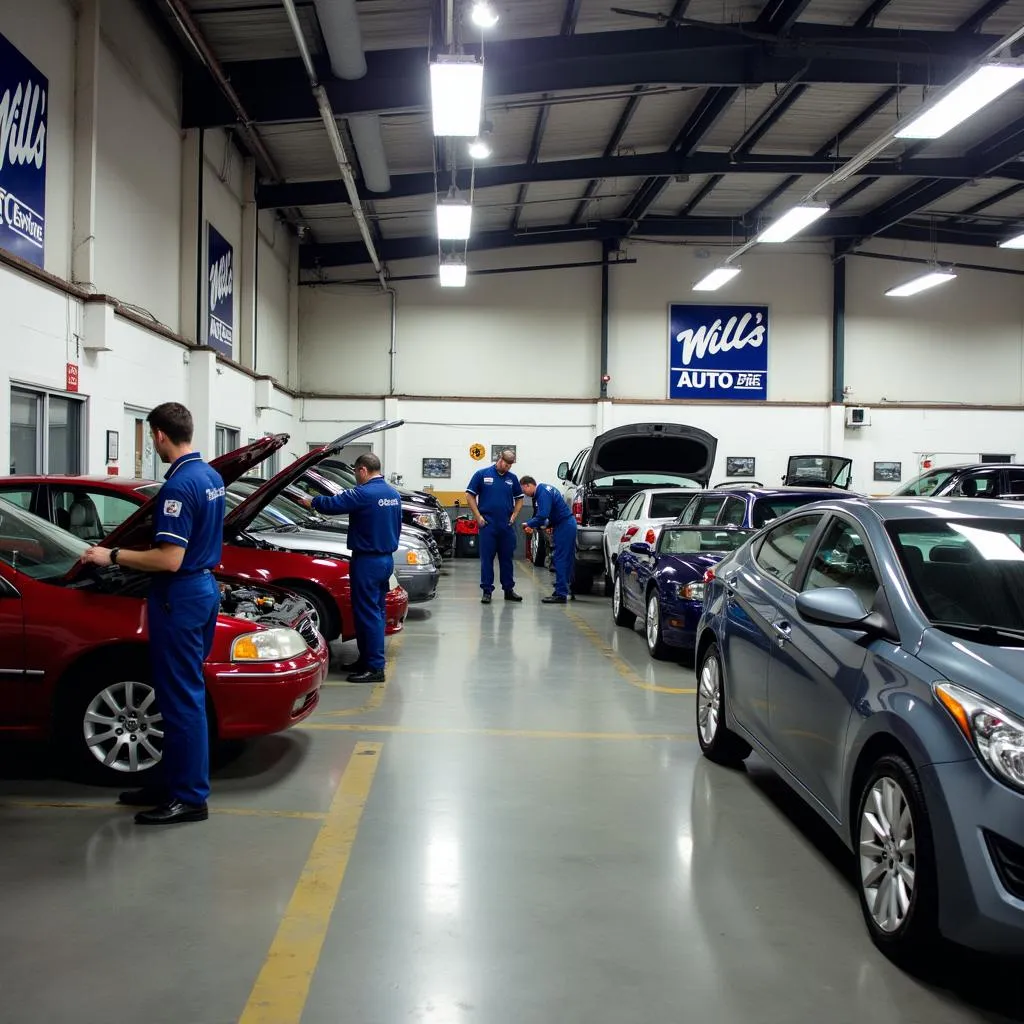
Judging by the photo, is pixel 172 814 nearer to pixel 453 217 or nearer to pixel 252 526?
pixel 252 526

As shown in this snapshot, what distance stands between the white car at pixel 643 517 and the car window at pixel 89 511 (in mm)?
4969

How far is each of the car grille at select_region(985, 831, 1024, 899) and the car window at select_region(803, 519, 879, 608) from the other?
1.09 meters

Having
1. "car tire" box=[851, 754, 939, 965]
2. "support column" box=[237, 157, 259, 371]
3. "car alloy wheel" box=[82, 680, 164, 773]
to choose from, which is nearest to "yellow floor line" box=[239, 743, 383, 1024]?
"car alloy wheel" box=[82, 680, 164, 773]

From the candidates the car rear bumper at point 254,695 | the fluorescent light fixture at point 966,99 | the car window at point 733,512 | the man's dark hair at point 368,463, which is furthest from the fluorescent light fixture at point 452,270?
the car rear bumper at point 254,695

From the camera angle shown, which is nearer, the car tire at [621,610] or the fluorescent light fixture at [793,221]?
the car tire at [621,610]

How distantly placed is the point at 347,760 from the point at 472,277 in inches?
701

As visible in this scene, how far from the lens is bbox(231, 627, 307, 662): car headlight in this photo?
4.39 meters

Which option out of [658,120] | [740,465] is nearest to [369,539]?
[658,120]

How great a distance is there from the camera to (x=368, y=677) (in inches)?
270

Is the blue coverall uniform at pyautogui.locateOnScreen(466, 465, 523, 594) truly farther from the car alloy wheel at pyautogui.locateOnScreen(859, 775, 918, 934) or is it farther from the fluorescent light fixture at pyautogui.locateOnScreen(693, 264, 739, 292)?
the fluorescent light fixture at pyautogui.locateOnScreen(693, 264, 739, 292)

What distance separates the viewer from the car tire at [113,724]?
4.27 meters

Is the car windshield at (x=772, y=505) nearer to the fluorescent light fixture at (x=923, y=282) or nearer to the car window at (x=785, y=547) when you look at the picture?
the car window at (x=785, y=547)

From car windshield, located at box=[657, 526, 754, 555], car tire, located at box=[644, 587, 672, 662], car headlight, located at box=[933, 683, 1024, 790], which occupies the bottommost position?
car tire, located at box=[644, 587, 672, 662]

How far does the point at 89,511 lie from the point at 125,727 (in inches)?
86.9
